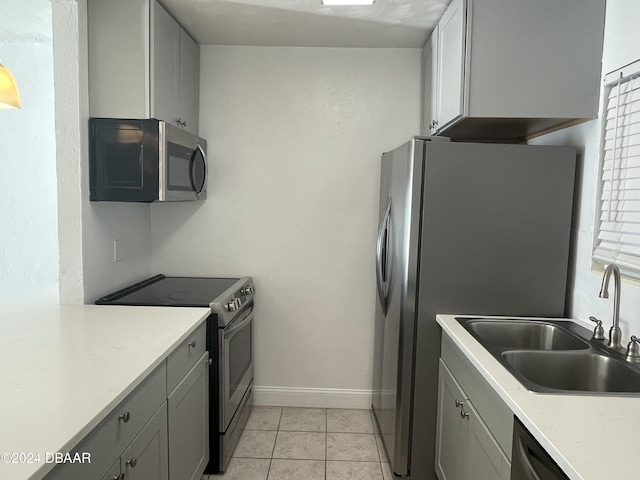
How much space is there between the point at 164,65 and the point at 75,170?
2.39 ft

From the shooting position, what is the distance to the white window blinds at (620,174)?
1830 millimetres

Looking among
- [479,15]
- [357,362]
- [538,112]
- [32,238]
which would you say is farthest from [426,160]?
[32,238]

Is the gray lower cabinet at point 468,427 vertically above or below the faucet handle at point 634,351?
below

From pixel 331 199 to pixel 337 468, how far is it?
1.64m

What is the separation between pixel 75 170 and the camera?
2334 millimetres

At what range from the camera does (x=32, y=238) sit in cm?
302

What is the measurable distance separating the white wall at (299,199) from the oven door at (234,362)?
23cm

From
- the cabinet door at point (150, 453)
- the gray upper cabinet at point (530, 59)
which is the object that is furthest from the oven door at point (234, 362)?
the gray upper cabinet at point (530, 59)

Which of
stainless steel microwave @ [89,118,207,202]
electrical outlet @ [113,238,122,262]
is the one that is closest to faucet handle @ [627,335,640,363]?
stainless steel microwave @ [89,118,207,202]

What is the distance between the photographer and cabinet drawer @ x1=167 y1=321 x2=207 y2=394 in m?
1.90

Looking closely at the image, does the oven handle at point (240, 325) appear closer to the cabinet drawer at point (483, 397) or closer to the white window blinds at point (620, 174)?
the cabinet drawer at point (483, 397)

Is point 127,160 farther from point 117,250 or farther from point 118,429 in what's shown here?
point 118,429

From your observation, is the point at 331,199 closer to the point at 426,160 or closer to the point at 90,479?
the point at 426,160

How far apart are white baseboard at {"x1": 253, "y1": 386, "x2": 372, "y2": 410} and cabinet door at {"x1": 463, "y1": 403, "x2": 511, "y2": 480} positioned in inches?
60.7
